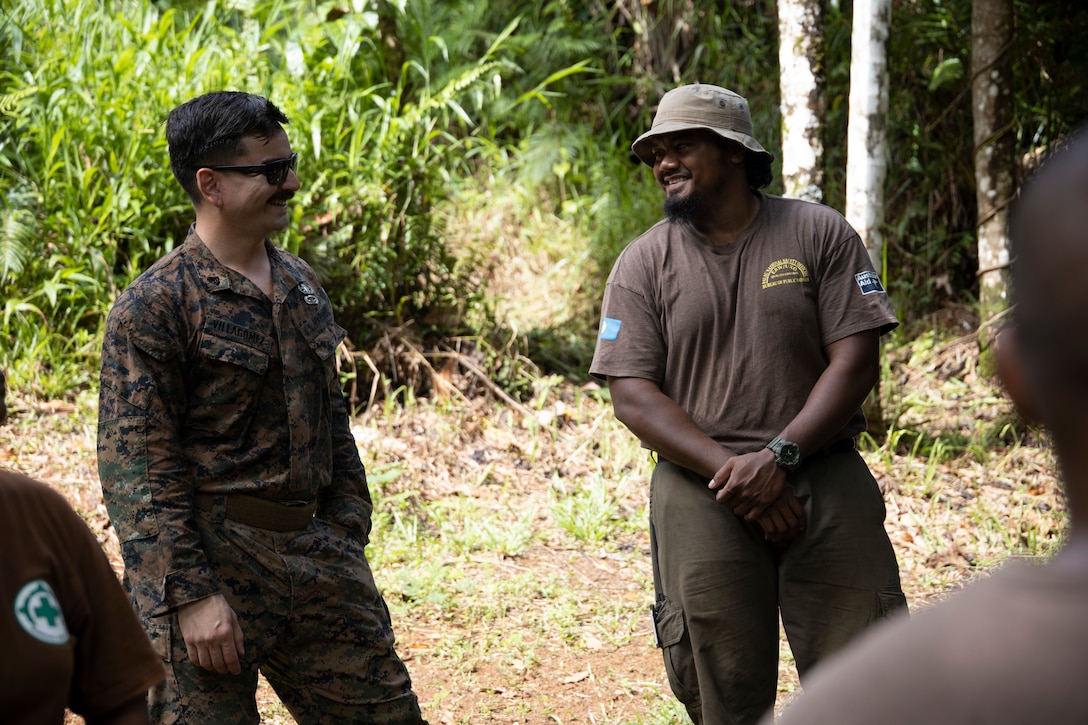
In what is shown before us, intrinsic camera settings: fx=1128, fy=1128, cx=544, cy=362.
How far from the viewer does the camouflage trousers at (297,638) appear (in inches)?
107

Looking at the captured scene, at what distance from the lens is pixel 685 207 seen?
3.29 m

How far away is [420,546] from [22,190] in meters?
3.09

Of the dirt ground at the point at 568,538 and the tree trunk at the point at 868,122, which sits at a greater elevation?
the tree trunk at the point at 868,122

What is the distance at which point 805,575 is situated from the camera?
3141 mm

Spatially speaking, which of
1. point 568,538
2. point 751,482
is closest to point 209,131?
point 751,482

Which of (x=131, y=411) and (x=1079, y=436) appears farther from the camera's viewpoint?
(x=131, y=411)

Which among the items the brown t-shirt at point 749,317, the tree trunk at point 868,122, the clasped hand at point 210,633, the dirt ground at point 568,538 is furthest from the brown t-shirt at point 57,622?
the tree trunk at point 868,122

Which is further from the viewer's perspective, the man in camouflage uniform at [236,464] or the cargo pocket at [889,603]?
the cargo pocket at [889,603]

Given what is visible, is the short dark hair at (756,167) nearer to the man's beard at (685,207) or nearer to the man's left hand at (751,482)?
the man's beard at (685,207)

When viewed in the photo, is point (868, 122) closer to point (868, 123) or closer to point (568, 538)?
point (868, 123)

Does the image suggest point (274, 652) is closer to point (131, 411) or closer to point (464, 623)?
point (131, 411)

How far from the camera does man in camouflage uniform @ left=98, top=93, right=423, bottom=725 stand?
2.70 m

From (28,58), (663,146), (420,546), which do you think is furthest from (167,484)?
(28,58)

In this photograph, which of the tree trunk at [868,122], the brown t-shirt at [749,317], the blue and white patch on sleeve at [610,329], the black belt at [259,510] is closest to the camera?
the black belt at [259,510]
